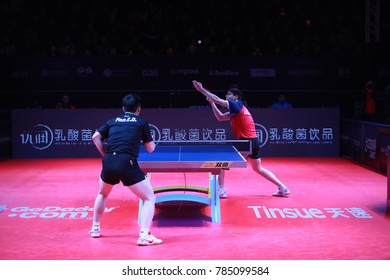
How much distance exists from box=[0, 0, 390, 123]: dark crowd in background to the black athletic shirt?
34.2 feet

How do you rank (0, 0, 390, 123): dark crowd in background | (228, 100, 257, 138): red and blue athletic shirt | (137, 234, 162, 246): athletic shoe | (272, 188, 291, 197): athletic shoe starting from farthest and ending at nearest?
(0, 0, 390, 123): dark crowd in background < (272, 188, 291, 197): athletic shoe < (228, 100, 257, 138): red and blue athletic shirt < (137, 234, 162, 246): athletic shoe

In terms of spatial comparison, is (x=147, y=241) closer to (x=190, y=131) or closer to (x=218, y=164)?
(x=218, y=164)

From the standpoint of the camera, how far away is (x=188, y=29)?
17562 mm

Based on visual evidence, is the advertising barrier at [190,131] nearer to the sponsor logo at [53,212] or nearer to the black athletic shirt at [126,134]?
the sponsor logo at [53,212]

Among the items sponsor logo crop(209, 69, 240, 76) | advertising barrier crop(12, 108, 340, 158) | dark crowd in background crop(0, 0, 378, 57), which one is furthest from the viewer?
dark crowd in background crop(0, 0, 378, 57)

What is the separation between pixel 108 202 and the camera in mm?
9047

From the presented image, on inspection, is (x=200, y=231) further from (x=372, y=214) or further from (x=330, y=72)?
(x=330, y=72)

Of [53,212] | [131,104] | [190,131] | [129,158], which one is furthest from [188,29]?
[129,158]

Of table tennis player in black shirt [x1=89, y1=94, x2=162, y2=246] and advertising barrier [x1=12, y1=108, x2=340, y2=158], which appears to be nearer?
table tennis player in black shirt [x1=89, y1=94, x2=162, y2=246]

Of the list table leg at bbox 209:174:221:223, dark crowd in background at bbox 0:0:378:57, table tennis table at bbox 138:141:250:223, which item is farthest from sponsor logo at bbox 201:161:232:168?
dark crowd in background at bbox 0:0:378:57

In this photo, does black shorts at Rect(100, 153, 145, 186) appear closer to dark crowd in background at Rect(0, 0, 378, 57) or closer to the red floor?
the red floor

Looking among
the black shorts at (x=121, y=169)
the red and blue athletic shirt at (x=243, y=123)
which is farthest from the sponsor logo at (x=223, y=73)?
the black shorts at (x=121, y=169)

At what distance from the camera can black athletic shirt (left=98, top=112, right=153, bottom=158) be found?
6.13m

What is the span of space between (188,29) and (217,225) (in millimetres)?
11247
